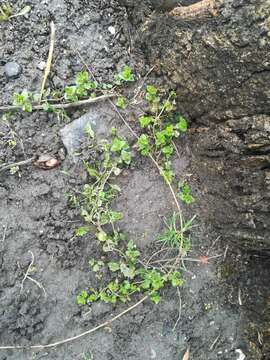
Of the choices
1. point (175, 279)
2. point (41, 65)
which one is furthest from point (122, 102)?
point (175, 279)

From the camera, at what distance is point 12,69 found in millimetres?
2453

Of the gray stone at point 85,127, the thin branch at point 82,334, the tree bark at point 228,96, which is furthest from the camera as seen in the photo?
the gray stone at point 85,127

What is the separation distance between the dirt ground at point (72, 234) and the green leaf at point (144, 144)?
0.31 feet

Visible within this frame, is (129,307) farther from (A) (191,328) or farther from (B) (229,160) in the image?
(B) (229,160)

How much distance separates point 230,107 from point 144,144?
1.71 ft

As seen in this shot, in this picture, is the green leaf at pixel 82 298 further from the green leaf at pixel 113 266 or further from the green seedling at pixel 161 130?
the green seedling at pixel 161 130

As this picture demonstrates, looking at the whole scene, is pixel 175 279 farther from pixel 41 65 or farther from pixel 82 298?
pixel 41 65

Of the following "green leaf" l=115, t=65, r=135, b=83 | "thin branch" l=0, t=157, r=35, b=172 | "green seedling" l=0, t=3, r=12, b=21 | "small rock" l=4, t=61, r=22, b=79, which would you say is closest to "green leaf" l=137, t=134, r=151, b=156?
"green leaf" l=115, t=65, r=135, b=83

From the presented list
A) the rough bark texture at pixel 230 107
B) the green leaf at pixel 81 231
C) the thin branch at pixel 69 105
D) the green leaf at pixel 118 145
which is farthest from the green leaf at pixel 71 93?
the green leaf at pixel 81 231

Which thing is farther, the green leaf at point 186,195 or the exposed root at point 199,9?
the green leaf at point 186,195

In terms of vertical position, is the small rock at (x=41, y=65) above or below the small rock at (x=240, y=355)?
above

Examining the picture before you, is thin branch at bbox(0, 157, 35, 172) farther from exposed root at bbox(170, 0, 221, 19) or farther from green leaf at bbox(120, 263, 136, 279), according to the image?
exposed root at bbox(170, 0, 221, 19)

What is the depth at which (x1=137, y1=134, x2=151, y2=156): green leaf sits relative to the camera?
2.45 meters

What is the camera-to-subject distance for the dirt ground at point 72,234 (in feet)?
7.88
